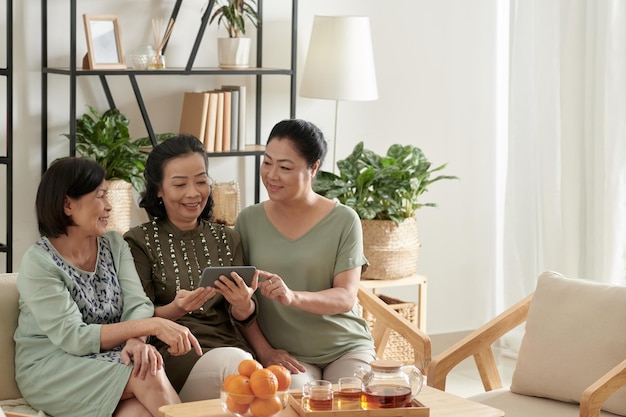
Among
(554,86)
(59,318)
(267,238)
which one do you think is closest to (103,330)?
(59,318)

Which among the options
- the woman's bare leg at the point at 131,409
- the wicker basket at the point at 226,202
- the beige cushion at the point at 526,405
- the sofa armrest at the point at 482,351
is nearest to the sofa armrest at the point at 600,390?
the beige cushion at the point at 526,405

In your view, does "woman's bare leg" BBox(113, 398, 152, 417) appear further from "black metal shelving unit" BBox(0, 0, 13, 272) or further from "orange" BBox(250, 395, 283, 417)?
"black metal shelving unit" BBox(0, 0, 13, 272)

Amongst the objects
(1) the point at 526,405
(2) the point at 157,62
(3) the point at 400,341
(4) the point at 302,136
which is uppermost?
(2) the point at 157,62

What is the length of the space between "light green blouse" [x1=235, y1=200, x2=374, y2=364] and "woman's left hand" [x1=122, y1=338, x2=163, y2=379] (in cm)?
58

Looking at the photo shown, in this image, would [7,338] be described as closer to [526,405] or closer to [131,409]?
[131,409]

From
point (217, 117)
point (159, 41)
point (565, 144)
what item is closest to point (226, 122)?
point (217, 117)

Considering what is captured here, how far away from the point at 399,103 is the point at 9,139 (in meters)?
1.97

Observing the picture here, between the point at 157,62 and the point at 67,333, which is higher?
the point at 157,62

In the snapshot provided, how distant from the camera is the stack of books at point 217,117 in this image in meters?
4.36

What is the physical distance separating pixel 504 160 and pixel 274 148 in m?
2.40

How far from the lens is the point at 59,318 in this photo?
2750mm

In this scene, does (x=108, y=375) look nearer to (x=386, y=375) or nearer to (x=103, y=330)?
(x=103, y=330)

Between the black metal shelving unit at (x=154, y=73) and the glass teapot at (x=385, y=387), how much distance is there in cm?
195

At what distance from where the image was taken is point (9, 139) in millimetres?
4004
